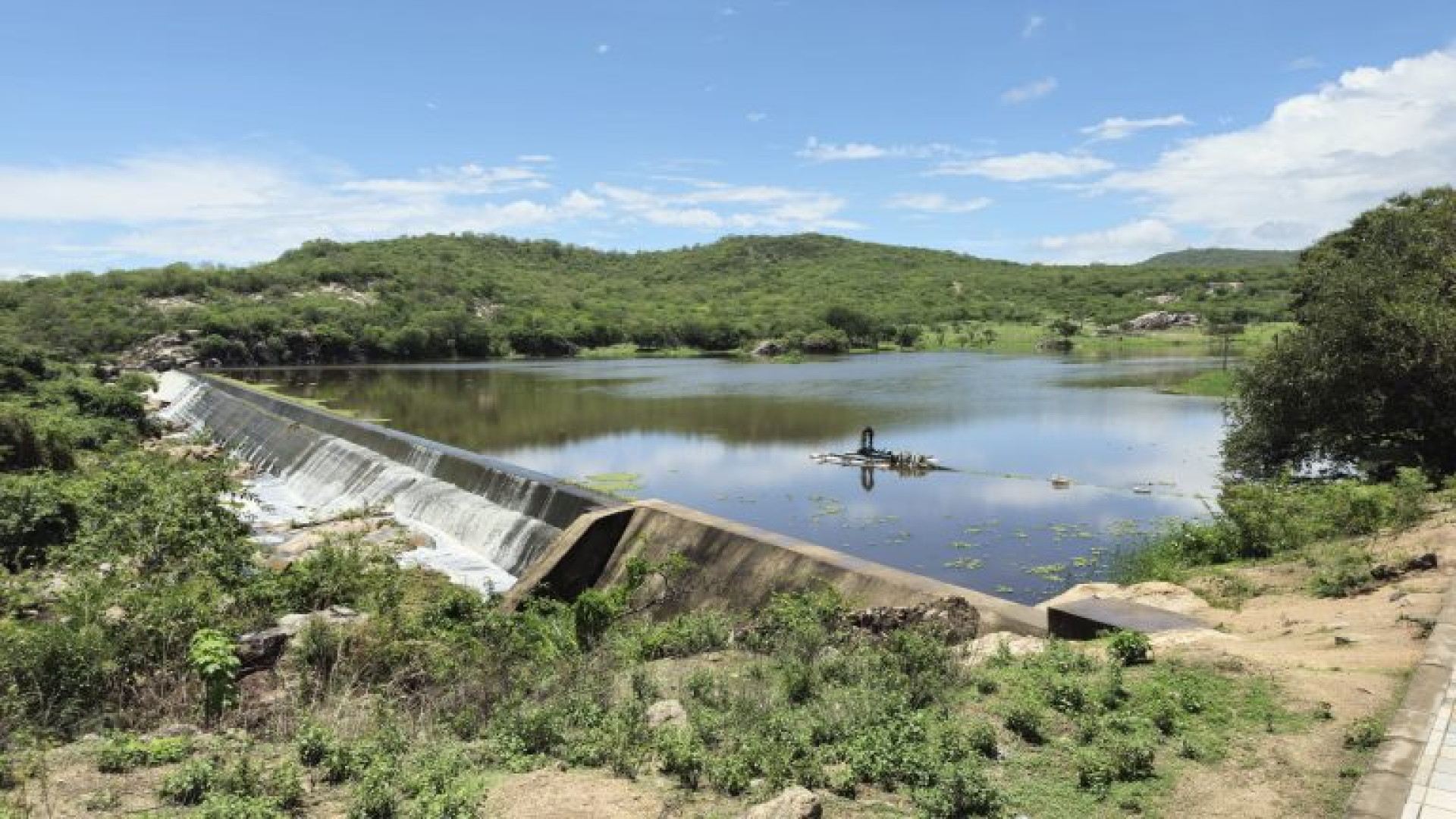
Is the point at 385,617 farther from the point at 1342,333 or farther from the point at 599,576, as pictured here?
the point at 1342,333

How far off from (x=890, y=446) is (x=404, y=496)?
56.1 feet

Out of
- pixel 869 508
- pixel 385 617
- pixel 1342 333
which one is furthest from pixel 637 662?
pixel 1342 333

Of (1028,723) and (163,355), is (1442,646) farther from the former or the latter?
(163,355)

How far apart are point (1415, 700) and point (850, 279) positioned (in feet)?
525

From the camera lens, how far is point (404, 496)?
868 inches

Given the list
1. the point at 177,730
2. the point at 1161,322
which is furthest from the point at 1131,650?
the point at 1161,322

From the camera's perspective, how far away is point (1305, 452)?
2027cm

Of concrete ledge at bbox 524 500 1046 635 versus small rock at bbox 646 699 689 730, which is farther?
concrete ledge at bbox 524 500 1046 635

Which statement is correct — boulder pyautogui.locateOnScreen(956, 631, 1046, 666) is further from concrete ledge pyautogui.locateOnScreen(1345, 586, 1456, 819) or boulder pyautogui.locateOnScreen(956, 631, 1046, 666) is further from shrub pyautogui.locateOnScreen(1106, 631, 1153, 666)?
concrete ledge pyautogui.locateOnScreen(1345, 586, 1456, 819)

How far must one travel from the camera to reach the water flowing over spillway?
17.4 m

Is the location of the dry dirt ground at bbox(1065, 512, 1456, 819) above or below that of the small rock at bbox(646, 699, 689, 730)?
above

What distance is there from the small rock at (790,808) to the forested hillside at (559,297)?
80.3 meters

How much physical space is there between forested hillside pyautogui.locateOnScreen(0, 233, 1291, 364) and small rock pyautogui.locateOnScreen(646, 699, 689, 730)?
78223 millimetres

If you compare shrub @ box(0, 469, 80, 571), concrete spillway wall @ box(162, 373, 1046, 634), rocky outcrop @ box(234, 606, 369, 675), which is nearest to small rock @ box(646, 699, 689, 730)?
concrete spillway wall @ box(162, 373, 1046, 634)
